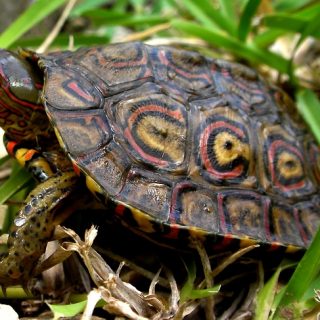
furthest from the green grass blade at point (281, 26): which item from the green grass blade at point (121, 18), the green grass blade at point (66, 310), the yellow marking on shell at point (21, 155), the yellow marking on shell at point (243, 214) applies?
the green grass blade at point (66, 310)

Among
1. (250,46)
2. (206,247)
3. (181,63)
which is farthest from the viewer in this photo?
(250,46)

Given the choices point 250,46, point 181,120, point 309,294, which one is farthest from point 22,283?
point 250,46

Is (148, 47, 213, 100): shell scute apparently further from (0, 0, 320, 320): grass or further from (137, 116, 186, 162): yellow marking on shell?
(0, 0, 320, 320): grass

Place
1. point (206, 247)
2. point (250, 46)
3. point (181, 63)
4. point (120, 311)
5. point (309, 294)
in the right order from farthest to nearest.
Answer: point (250, 46) < point (181, 63) < point (206, 247) < point (309, 294) < point (120, 311)

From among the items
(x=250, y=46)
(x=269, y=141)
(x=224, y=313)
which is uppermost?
(x=250, y=46)

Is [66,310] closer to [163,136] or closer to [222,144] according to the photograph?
[163,136]

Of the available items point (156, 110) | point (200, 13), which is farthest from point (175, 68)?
point (200, 13)

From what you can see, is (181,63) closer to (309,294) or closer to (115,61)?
(115,61)

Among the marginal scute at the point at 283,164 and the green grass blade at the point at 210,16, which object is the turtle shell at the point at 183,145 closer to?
the marginal scute at the point at 283,164
